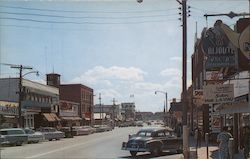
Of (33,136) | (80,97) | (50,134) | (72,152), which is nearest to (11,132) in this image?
(33,136)

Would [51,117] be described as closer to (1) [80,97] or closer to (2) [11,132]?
(2) [11,132]

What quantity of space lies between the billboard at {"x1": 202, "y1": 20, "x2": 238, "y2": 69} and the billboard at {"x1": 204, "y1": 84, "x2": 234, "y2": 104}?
146 centimetres

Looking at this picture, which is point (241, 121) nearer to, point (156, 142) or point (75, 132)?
point (156, 142)

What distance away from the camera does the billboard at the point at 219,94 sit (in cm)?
1972

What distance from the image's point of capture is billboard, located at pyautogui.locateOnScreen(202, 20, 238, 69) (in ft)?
59.9

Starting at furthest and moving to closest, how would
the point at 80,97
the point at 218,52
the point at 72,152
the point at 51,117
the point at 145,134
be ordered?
the point at 80,97 → the point at 51,117 → the point at 72,152 → the point at 145,134 → the point at 218,52

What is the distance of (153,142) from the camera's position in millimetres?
27188

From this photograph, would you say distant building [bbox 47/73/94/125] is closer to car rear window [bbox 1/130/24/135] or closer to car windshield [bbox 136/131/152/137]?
car rear window [bbox 1/130/24/135]

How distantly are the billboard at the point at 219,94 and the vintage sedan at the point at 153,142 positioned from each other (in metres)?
7.91

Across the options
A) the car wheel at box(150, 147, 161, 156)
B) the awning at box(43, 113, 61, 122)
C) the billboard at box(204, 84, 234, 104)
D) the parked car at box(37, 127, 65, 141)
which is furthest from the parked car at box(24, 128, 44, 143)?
the billboard at box(204, 84, 234, 104)

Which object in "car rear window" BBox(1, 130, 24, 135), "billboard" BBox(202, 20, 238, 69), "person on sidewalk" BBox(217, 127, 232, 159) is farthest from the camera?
"car rear window" BBox(1, 130, 24, 135)

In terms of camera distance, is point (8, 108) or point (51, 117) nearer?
point (8, 108)

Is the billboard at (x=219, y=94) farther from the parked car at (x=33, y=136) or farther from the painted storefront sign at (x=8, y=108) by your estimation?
the painted storefront sign at (x=8, y=108)

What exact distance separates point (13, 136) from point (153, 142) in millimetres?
19419
